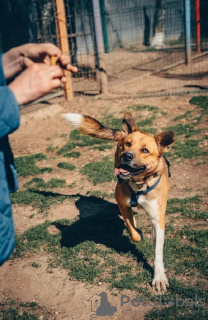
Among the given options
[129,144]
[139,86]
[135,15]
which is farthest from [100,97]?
[129,144]

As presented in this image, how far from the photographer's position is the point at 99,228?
425 centimetres

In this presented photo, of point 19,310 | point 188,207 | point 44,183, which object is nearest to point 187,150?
point 188,207

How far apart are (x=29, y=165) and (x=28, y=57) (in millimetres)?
4626

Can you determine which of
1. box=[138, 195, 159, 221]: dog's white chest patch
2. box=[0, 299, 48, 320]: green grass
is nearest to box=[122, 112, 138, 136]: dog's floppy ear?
box=[138, 195, 159, 221]: dog's white chest patch

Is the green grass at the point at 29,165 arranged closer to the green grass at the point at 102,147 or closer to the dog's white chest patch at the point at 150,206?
the green grass at the point at 102,147

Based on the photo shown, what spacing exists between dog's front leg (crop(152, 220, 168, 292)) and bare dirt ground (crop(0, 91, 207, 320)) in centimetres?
25

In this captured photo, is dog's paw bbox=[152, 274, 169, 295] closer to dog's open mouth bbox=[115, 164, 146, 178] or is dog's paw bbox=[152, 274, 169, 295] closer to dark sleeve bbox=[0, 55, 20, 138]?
dog's open mouth bbox=[115, 164, 146, 178]

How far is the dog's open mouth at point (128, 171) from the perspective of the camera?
128 inches

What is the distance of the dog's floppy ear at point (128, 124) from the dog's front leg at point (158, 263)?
1.10 metres

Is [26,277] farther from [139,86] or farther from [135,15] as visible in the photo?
[135,15]

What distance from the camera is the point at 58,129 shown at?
7812 millimetres

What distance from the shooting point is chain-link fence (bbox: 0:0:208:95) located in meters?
9.91

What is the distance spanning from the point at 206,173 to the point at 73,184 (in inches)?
82.7

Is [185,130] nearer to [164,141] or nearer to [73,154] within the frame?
[73,154]
